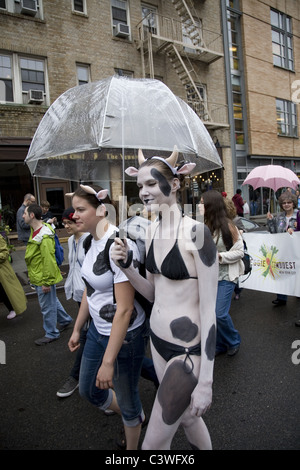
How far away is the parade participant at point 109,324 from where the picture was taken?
6.35 ft

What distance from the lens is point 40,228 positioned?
4387 mm

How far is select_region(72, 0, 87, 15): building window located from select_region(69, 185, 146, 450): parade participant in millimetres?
14065

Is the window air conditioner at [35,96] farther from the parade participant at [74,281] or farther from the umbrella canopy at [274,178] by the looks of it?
the parade participant at [74,281]

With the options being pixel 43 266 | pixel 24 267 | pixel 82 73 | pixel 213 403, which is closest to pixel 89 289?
pixel 213 403

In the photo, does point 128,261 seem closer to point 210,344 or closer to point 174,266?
point 174,266

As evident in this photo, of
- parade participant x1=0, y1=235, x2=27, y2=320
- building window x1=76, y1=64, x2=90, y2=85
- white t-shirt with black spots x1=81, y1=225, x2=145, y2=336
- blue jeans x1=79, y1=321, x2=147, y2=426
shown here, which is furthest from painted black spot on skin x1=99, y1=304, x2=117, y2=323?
building window x1=76, y1=64, x2=90, y2=85

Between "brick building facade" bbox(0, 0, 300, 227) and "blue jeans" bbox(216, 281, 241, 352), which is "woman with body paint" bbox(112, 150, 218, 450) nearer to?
"blue jeans" bbox(216, 281, 241, 352)

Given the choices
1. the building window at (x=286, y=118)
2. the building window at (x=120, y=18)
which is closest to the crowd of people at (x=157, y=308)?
the building window at (x=120, y=18)

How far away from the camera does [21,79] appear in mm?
11938

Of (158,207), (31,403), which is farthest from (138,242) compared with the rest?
(31,403)

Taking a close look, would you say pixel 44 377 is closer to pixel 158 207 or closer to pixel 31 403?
pixel 31 403

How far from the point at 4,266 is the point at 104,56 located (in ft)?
37.8

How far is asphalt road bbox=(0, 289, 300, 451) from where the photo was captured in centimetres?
249

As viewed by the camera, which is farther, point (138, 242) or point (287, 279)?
point (287, 279)
